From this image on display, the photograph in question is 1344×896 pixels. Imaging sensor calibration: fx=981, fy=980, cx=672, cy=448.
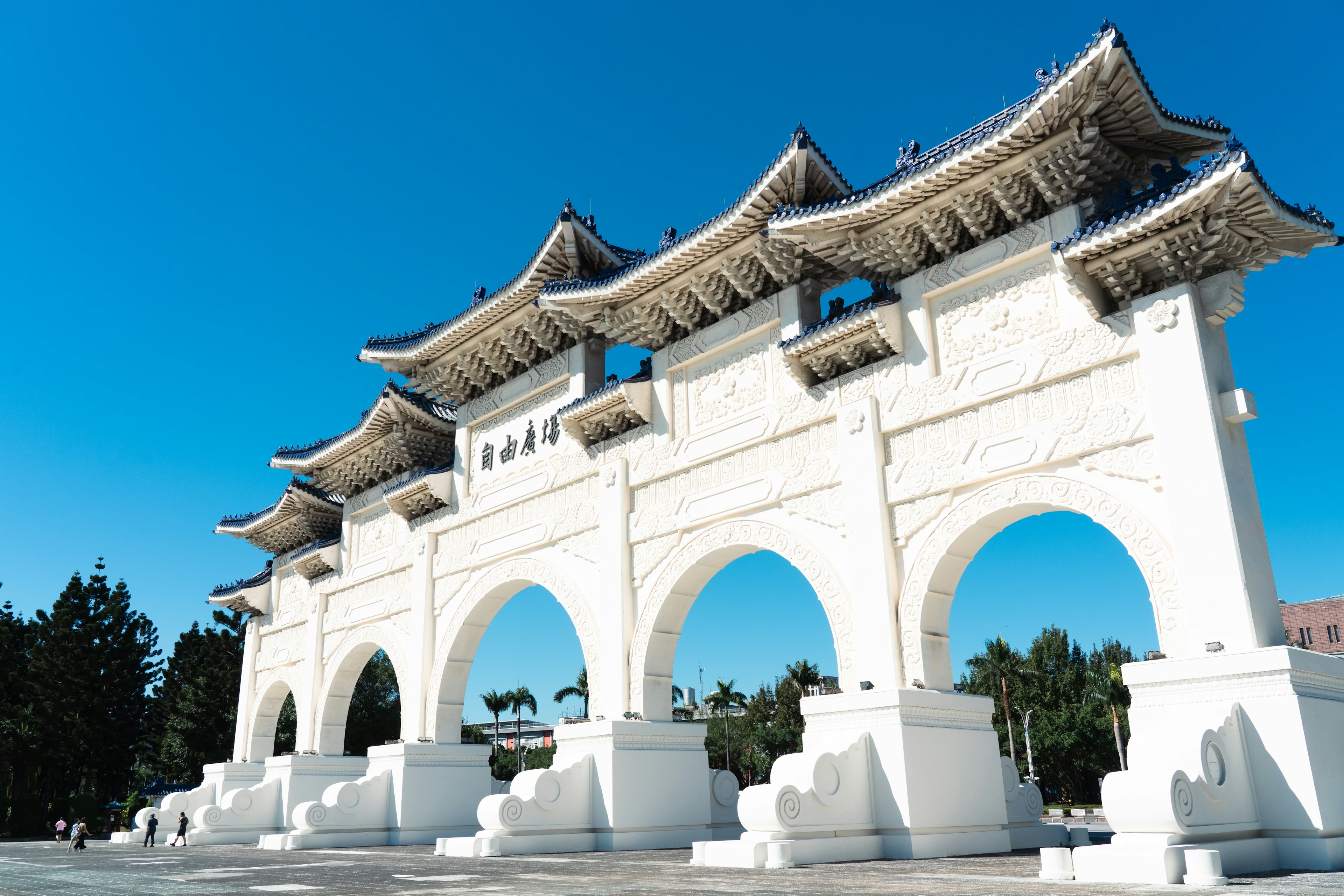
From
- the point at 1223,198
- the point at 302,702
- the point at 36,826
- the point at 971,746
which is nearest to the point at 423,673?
the point at 302,702

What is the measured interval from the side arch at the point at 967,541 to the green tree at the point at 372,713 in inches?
1023

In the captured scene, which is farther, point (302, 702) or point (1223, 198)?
point (302, 702)

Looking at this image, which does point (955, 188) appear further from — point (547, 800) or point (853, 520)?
point (547, 800)

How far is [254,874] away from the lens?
28.0 feet

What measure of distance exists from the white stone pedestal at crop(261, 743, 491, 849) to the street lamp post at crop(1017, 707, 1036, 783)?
61.4 feet

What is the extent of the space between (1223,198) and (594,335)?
8.01 meters

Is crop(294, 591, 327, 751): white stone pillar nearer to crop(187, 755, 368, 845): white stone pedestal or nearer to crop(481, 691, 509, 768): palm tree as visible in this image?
crop(187, 755, 368, 845): white stone pedestal

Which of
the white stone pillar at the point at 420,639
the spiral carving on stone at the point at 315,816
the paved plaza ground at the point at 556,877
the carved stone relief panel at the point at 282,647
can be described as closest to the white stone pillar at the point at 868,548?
the paved plaza ground at the point at 556,877

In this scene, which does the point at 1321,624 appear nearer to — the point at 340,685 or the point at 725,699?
the point at 725,699

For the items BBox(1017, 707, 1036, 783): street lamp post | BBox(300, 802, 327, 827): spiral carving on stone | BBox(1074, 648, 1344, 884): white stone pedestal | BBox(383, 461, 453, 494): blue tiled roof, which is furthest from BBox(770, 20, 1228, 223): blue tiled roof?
BBox(1017, 707, 1036, 783): street lamp post

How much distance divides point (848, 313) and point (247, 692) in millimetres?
15815

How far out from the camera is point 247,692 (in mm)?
20078

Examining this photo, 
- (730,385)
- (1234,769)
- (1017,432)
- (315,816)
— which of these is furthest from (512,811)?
(1234,769)

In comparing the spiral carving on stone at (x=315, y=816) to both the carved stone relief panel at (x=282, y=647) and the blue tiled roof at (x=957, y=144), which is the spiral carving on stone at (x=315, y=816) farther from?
the blue tiled roof at (x=957, y=144)
